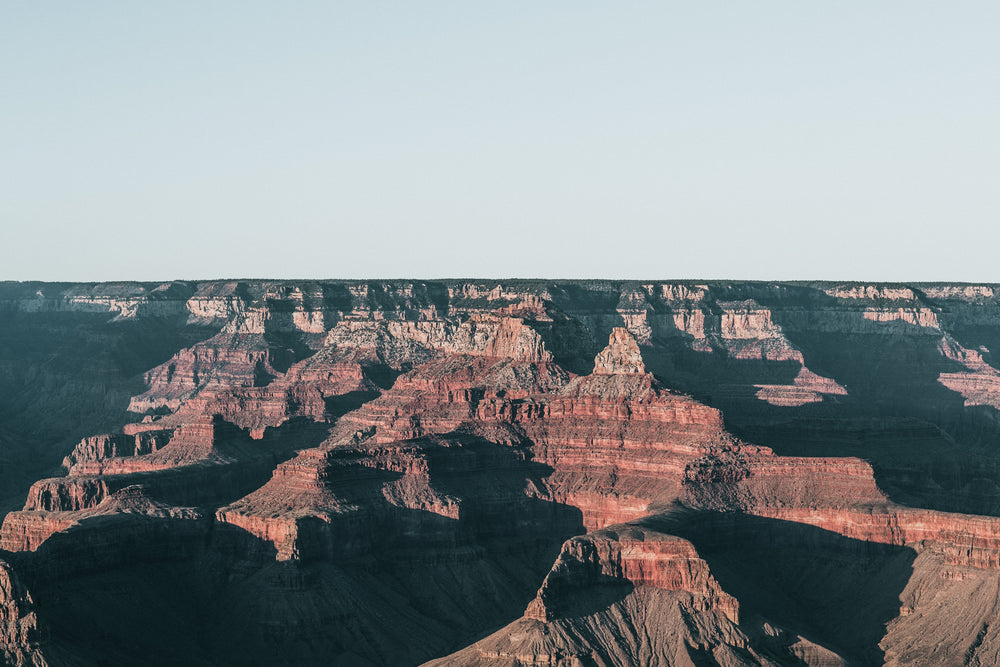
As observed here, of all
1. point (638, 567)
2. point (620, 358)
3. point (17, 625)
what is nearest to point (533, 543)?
point (620, 358)

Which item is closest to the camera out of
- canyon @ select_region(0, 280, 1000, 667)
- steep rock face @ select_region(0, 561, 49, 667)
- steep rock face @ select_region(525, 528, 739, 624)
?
steep rock face @ select_region(0, 561, 49, 667)

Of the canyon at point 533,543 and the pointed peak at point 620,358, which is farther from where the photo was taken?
the pointed peak at point 620,358

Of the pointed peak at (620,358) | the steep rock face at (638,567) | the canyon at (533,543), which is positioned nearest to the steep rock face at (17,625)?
the canyon at (533,543)

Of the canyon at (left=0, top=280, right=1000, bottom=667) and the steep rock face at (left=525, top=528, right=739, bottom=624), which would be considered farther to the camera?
the steep rock face at (left=525, top=528, right=739, bottom=624)

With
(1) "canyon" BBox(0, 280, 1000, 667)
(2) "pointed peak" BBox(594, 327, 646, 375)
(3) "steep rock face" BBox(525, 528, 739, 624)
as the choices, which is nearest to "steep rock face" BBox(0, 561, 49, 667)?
(1) "canyon" BBox(0, 280, 1000, 667)

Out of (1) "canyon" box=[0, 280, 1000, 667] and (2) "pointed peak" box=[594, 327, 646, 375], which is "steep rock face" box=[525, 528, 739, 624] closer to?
(1) "canyon" box=[0, 280, 1000, 667]

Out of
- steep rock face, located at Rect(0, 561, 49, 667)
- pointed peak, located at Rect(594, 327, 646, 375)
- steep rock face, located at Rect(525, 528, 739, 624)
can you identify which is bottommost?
steep rock face, located at Rect(0, 561, 49, 667)

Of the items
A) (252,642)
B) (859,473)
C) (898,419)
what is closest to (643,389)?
(859,473)

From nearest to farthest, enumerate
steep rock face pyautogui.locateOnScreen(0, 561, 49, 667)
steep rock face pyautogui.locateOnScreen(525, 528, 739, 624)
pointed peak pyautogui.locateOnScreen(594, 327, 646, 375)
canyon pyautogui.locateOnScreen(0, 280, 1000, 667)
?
steep rock face pyautogui.locateOnScreen(0, 561, 49, 667), canyon pyautogui.locateOnScreen(0, 280, 1000, 667), steep rock face pyautogui.locateOnScreen(525, 528, 739, 624), pointed peak pyautogui.locateOnScreen(594, 327, 646, 375)

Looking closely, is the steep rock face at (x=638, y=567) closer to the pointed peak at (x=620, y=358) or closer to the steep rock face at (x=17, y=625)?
the steep rock face at (x=17, y=625)

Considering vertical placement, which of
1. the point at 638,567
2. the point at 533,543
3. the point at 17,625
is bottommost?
the point at 533,543

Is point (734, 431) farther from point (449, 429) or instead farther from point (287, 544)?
point (287, 544)

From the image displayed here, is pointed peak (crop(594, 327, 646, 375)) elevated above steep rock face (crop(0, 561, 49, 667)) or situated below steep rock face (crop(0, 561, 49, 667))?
above

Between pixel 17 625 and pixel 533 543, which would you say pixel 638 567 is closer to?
pixel 533 543
